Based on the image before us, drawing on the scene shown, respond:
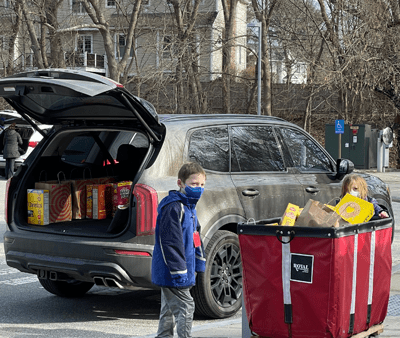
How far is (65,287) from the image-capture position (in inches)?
275

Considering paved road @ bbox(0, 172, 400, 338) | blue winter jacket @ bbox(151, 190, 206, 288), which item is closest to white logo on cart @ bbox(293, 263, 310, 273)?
blue winter jacket @ bbox(151, 190, 206, 288)

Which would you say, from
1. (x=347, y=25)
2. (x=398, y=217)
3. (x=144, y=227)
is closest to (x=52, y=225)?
(x=144, y=227)

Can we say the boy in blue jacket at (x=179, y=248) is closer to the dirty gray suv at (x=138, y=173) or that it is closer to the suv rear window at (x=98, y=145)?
the dirty gray suv at (x=138, y=173)

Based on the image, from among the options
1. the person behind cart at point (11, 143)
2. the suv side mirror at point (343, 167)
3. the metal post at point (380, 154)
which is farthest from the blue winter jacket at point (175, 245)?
the metal post at point (380, 154)

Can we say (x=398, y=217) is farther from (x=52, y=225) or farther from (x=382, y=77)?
(x=382, y=77)

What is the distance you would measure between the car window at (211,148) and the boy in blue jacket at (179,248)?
4.32 ft

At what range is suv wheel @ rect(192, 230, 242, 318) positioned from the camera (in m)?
5.84

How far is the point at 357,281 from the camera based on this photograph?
4234 millimetres

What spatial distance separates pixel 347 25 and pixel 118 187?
2452 centimetres

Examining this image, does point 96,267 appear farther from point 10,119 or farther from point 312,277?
point 10,119

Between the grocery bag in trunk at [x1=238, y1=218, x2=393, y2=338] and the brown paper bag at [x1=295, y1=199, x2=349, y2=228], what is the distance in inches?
6.8

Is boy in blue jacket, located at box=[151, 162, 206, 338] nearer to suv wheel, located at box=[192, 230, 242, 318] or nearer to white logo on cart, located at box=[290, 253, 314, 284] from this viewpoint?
white logo on cart, located at box=[290, 253, 314, 284]

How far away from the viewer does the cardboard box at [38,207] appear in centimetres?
639

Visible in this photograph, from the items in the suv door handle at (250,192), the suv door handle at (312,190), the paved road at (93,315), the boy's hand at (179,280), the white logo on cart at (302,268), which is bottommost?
the paved road at (93,315)
